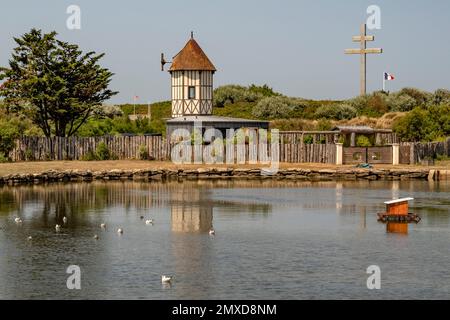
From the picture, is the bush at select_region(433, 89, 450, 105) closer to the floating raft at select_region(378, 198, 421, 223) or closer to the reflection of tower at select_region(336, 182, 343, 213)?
the reflection of tower at select_region(336, 182, 343, 213)

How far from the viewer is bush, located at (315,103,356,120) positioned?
10606 centimetres

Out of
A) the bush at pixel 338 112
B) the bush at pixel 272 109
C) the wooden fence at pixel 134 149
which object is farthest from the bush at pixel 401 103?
the wooden fence at pixel 134 149

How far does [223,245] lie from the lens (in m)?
35.5

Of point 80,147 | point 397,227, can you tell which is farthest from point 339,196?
point 80,147

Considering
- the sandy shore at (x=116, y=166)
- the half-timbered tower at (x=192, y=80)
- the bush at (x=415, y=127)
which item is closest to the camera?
the sandy shore at (x=116, y=166)

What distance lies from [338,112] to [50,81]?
40.8 meters

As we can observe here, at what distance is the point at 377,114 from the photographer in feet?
344

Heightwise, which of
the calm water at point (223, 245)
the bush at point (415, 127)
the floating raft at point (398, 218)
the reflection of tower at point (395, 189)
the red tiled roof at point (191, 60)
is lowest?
the calm water at point (223, 245)

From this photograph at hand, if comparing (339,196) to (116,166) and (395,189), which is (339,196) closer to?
(395,189)

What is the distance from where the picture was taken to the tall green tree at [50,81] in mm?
75250

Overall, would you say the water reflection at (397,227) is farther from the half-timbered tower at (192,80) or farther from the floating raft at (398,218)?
the half-timbered tower at (192,80)

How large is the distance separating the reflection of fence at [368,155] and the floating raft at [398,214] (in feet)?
96.7

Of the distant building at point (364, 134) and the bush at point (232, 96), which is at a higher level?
the bush at point (232, 96)
